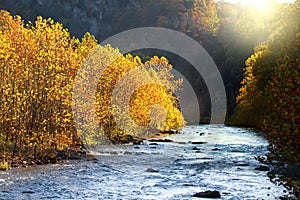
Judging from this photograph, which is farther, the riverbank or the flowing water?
the riverbank

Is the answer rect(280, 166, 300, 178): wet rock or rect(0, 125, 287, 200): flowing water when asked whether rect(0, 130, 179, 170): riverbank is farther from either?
rect(280, 166, 300, 178): wet rock

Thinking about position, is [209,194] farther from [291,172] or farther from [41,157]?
[41,157]

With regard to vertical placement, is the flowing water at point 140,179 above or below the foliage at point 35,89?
below

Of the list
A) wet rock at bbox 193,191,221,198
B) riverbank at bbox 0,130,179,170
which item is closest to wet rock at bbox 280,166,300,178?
wet rock at bbox 193,191,221,198

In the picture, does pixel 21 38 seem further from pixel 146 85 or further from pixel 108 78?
pixel 146 85

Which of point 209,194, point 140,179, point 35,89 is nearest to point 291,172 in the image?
point 209,194

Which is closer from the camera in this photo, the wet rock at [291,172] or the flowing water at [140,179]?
the flowing water at [140,179]

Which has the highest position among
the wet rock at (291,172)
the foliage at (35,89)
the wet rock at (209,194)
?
the foliage at (35,89)

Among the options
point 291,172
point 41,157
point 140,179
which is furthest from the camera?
point 41,157

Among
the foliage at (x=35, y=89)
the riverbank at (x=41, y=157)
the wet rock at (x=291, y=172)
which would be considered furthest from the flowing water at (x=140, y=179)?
the foliage at (x=35, y=89)

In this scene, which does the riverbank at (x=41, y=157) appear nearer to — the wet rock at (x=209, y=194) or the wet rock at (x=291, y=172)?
the wet rock at (x=209, y=194)

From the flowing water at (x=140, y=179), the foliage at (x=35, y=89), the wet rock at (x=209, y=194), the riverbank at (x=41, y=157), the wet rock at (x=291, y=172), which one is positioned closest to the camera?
the wet rock at (x=209, y=194)

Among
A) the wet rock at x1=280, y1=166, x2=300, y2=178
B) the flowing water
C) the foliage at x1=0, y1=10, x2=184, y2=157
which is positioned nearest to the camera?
the flowing water

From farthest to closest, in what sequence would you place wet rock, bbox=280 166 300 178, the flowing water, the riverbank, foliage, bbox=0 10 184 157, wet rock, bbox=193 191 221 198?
A: foliage, bbox=0 10 184 157
the riverbank
wet rock, bbox=280 166 300 178
the flowing water
wet rock, bbox=193 191 221 198
